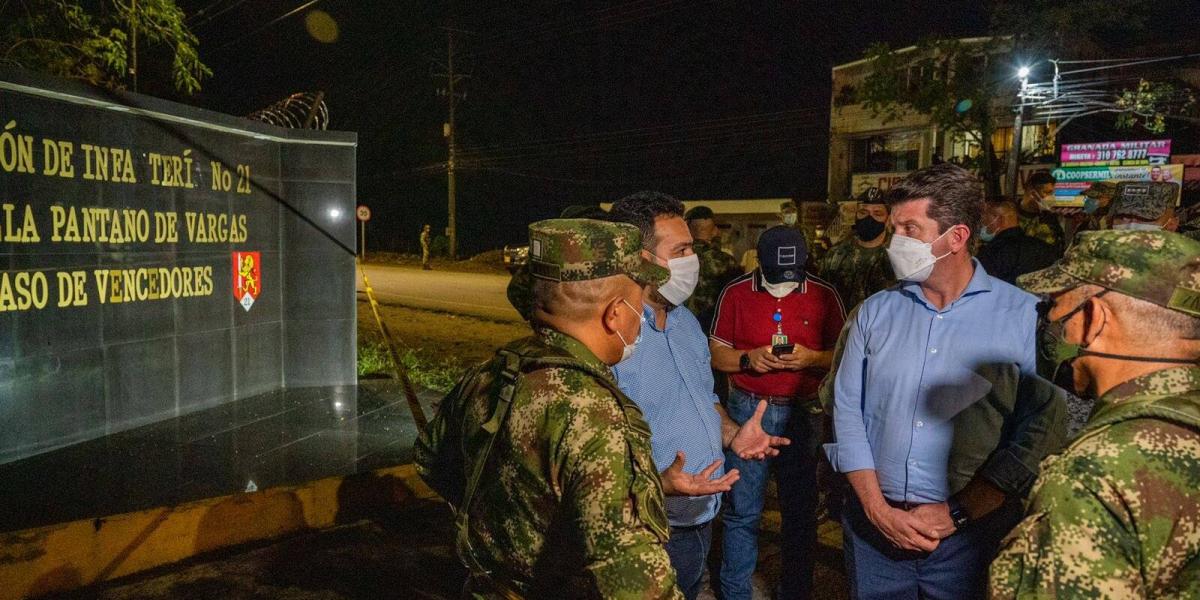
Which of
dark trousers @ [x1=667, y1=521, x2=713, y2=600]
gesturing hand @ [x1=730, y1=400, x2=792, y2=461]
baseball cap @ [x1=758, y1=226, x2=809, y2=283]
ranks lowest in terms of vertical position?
dark trousers @ [x1=667, y1=521, x2=713, y2=600]

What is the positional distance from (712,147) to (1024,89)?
30480 mm

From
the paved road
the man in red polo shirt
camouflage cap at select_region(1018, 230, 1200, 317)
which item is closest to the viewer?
Answer: camouflage cap at select_region(1018, 230, 1200, 317)

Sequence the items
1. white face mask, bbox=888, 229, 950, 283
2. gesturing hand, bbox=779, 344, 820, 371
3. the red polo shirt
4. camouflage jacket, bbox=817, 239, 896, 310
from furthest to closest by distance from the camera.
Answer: camouflage jacket, bbox=817, 239, 896, 310 < the red polo shirt < gesturing hand, bbox=779, 344, 820, 371 < white face mask, bbox=888, 229, 950, 283

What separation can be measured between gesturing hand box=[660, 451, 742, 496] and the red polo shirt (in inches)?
60.0

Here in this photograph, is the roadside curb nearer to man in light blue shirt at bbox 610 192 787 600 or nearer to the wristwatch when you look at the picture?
man in light blue shirt at bbox 610 192 787 600

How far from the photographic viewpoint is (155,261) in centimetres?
618

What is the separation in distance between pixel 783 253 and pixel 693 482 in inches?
68.1

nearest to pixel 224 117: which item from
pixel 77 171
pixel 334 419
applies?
pixel 77 171

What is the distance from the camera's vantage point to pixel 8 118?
4.97 m

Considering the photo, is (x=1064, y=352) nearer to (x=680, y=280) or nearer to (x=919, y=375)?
(x=919, y=375)

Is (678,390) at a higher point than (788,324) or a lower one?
lower

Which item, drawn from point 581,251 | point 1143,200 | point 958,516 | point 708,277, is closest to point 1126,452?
point 581,251

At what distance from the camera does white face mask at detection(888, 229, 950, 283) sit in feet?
8.94

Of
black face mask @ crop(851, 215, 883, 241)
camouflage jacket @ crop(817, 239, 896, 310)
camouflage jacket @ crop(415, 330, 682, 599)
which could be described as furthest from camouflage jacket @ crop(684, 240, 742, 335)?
camouflage jacket @ crop(415, 330, 682, 599)
